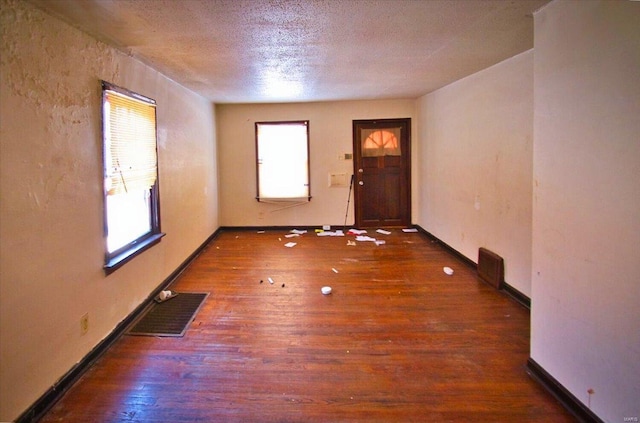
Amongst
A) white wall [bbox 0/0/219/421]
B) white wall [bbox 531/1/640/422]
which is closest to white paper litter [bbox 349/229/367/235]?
white wall [bbox 0/0/219/421]

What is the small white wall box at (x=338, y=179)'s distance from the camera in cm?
691

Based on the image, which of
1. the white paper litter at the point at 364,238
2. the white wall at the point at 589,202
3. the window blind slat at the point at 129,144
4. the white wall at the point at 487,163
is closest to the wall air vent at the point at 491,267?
the white wall at the point at 487,163

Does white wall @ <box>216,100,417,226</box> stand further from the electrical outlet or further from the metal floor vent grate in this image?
the electrical outlet

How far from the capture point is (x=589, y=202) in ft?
6.20

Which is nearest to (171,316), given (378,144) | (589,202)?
(589,202)

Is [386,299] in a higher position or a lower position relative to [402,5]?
lower

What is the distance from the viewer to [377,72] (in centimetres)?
420

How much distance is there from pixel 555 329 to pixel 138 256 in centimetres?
319

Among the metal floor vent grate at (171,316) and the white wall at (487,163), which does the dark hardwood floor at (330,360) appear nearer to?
the metal floor vent grate at (171,316)

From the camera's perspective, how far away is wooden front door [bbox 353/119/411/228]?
6.81 meters

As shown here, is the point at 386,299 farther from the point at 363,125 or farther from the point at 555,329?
the point at 363,125

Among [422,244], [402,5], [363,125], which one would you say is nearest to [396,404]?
[402,5]

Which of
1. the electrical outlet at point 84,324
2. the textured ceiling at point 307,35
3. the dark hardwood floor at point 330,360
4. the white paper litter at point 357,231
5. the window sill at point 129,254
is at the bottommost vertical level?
the dark hardwood floor at point 330,360

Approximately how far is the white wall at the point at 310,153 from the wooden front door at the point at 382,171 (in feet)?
0.48
